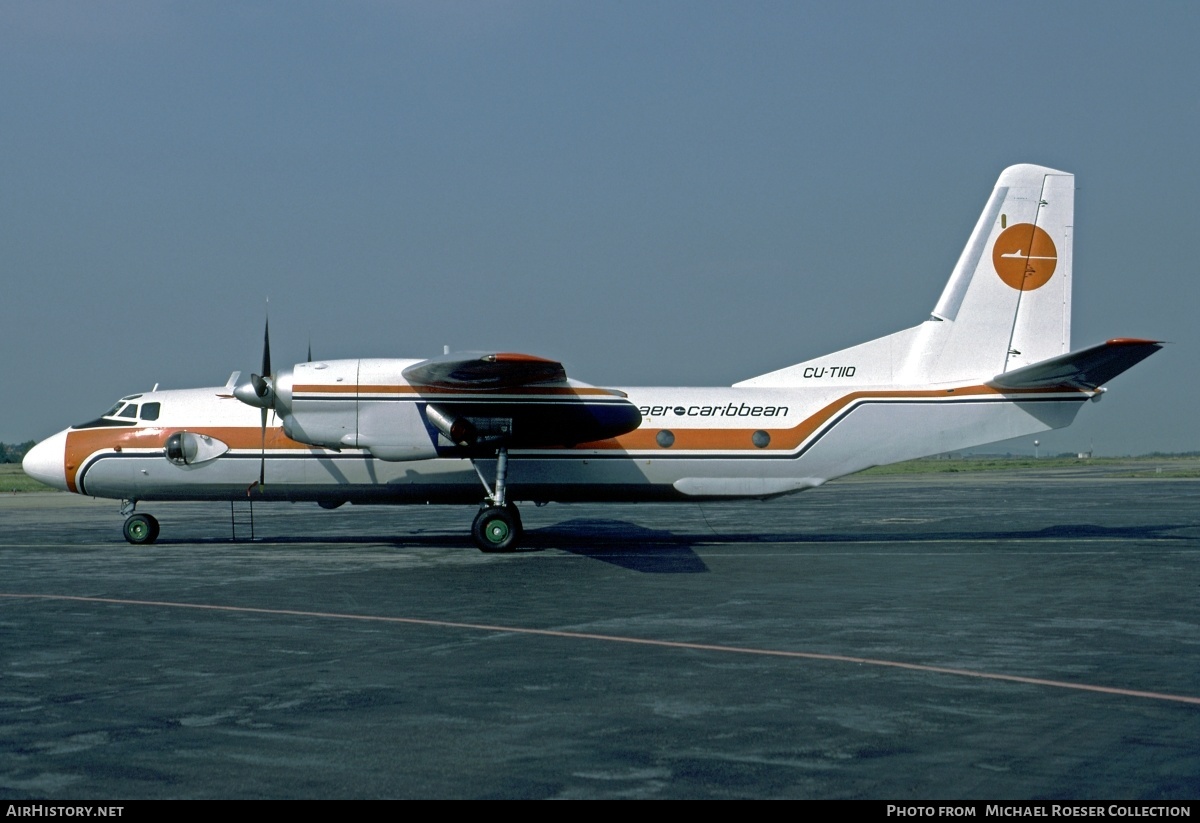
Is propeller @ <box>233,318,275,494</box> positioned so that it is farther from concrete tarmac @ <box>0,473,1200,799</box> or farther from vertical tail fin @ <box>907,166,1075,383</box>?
vertical tail fin @ <box>907,166,1075,383</box>

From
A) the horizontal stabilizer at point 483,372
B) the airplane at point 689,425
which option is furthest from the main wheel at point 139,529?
the horizontal stabilizer at point 483,372

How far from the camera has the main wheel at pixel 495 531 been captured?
65.4 feet

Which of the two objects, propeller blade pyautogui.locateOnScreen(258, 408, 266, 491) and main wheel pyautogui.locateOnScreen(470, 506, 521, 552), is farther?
propeller blade pyautogui.locateOnScreen(258, 408, 266, 491)

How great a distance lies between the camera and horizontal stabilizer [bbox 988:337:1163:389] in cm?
1801

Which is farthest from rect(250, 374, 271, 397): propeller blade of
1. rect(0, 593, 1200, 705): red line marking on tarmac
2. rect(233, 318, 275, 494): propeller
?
rect(0, 593, 1200, 705): red line marking on tarmac

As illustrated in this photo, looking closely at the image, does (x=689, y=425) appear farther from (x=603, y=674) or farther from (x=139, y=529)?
(x=603, y=674)

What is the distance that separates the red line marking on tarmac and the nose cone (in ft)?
27.5

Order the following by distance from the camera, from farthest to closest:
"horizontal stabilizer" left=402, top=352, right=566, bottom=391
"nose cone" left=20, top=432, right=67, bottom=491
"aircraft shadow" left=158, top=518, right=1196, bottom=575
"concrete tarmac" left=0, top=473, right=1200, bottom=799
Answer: "nose cone" left=20, top=432, right=67, bottom=491, "aircraft shadow" left=158, top=518, right=1196, bottom=575, "horizontal stabilizer" left=402, top=352, right=566, bottom=391, "concrete tarmac" left=0, top=473, right=1200, bottom=799

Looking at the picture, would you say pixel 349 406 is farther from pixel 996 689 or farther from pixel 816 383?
pixel 996 689

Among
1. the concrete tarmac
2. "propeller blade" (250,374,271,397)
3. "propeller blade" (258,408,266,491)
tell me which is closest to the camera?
the concrete tarmac

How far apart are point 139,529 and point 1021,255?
1944 cm

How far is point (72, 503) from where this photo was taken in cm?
4322

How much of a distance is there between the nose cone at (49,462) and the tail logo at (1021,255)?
2000 cm

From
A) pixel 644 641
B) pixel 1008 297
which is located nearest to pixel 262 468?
pixel 644 641
